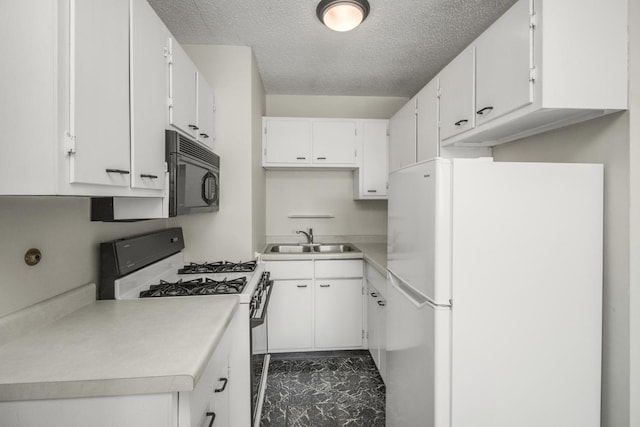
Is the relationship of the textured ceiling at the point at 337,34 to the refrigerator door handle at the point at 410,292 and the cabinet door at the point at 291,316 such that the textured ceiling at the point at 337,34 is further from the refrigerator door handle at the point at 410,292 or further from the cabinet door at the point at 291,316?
the cabinet door at the point at 291,316

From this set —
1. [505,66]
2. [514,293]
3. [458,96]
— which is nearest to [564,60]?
[505,66]

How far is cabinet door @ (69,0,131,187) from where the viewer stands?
83 centimetres

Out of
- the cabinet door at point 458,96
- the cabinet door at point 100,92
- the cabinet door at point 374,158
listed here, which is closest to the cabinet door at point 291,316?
the cabinet door at point 374,158

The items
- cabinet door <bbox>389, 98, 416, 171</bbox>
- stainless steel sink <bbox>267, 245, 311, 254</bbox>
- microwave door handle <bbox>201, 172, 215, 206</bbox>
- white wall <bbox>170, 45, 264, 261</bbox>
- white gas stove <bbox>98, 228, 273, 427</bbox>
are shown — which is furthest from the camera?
stainless steel sink <bbox>267, 245, 311, 254</bbox>

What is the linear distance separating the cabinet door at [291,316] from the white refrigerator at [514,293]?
1.51 metres

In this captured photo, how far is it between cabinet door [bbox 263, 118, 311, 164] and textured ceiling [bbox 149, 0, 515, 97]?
0.39m

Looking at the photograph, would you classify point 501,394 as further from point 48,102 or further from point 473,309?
point 48,102

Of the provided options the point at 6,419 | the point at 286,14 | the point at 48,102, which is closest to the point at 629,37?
the point at 286,14

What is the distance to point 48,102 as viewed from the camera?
2.51 feet

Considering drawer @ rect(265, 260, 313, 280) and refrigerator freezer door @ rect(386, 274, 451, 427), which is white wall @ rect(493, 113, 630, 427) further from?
drawer @ rect(265, 260, 313, 280)

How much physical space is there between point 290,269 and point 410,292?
1.34m

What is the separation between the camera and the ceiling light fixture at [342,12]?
159 cm

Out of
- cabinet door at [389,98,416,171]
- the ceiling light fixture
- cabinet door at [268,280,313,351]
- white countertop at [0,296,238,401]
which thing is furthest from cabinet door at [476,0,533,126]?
cabinet door at [268,280,313,351]

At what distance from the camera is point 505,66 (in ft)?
4.29
